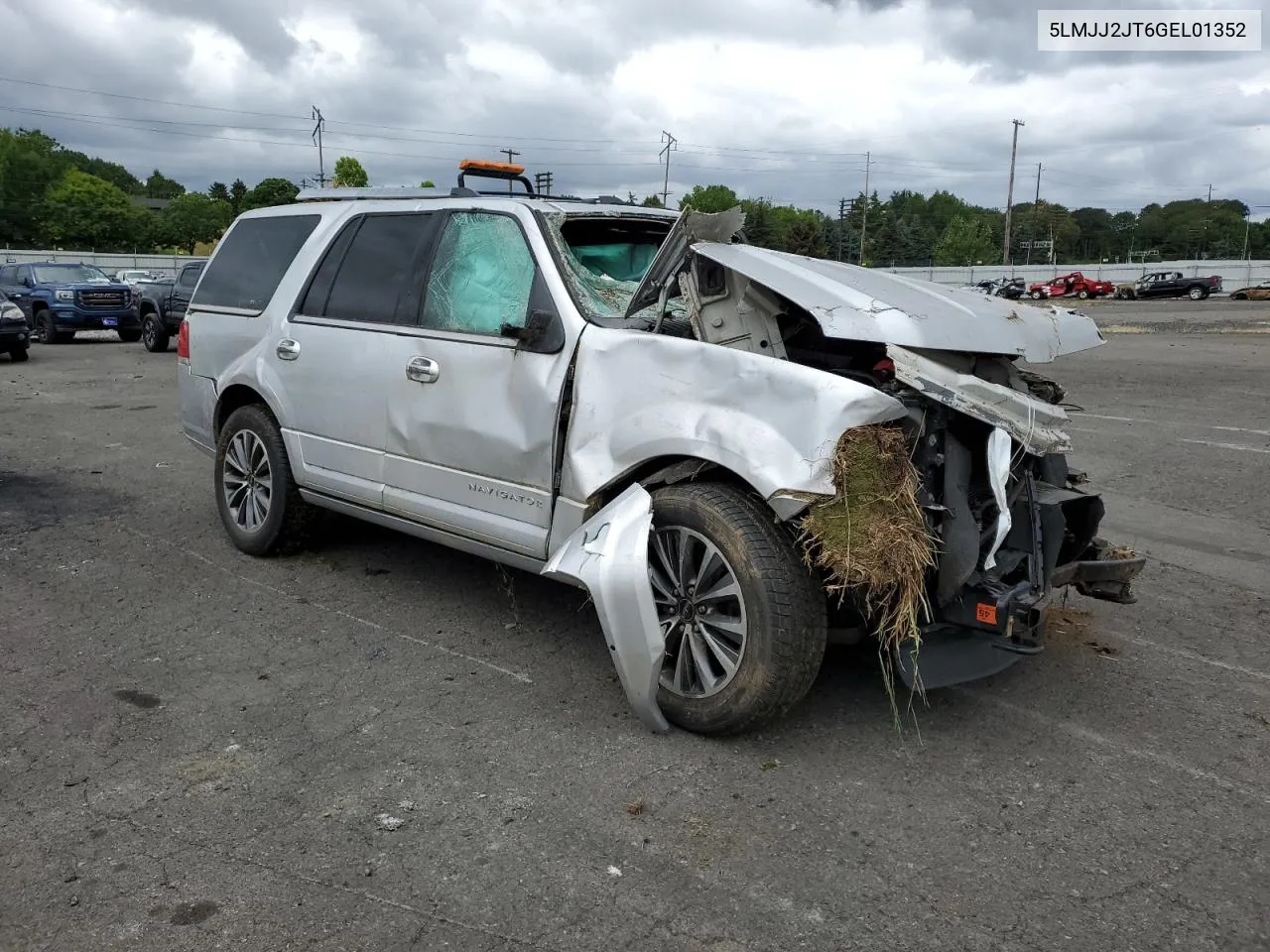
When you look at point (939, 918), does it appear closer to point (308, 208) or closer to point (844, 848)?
point (844, 848)

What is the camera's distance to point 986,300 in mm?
4562

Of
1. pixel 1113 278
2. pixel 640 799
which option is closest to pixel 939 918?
pixel 640 799

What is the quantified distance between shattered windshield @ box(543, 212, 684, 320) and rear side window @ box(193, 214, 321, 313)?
1749 mm

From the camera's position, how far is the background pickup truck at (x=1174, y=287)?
46500 mm

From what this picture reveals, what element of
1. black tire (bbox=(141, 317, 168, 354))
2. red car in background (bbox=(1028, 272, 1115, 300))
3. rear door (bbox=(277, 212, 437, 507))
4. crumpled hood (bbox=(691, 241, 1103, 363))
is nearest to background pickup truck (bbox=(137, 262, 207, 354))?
black tire (bbox=(141, 317, 168, 354))

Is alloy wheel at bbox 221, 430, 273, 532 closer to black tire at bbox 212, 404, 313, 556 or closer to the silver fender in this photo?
black tire at bbox 212, 404, 313, 556

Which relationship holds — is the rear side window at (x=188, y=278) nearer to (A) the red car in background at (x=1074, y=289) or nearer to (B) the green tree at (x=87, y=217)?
(A) the red car in background at (x=1074, y=289)

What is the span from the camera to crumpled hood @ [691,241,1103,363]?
144 inches

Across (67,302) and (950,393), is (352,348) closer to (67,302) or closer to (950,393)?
(950,393)

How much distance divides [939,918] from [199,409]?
207 inches

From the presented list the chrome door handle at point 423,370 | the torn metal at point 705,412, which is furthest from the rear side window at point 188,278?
the torn metal at point 705,412

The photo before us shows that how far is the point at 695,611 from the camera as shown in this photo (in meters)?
3.78

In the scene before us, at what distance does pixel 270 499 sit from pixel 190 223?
11368 centimetres

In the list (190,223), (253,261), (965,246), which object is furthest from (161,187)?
(253,261)
